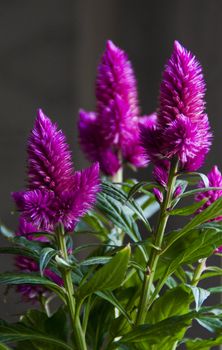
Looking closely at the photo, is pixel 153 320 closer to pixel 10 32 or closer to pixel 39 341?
pixel 39 341

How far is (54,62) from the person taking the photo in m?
1.78

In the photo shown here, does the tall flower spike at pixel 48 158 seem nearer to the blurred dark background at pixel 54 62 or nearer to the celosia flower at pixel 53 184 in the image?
the celosia flower at pixel 53 184

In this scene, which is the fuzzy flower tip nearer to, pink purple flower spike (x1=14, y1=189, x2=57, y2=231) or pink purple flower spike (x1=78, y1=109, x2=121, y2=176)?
pink purple flower spike (x1=14, y1=189, x2=57, y2=231)

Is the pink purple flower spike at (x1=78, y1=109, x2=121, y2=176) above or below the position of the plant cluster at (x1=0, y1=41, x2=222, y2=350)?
above

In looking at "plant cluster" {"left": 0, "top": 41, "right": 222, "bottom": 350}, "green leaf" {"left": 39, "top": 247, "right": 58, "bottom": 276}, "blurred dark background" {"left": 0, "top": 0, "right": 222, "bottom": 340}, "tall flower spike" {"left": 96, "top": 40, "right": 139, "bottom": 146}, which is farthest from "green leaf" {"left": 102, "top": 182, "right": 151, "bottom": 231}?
"blurred dark background" {"left": 0, "top": 0, "right": 222, "bottom": 340}

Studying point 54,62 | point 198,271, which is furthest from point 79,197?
point 54,62

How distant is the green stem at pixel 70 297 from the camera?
27.7 inches

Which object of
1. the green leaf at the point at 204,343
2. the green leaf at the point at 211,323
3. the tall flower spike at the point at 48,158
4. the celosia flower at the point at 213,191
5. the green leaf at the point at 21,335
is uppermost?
the tall flower spike at the point at 48,158

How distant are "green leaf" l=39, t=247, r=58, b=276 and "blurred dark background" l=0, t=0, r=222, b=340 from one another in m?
1.01

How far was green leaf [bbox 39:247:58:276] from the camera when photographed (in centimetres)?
63

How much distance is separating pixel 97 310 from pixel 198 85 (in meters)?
0.35

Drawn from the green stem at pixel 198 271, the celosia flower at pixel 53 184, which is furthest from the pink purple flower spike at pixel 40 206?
the green stem at pixel 198 271

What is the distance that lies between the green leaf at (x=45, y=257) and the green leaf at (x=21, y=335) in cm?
13

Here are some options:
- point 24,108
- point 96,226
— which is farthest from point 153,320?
point 24,108
